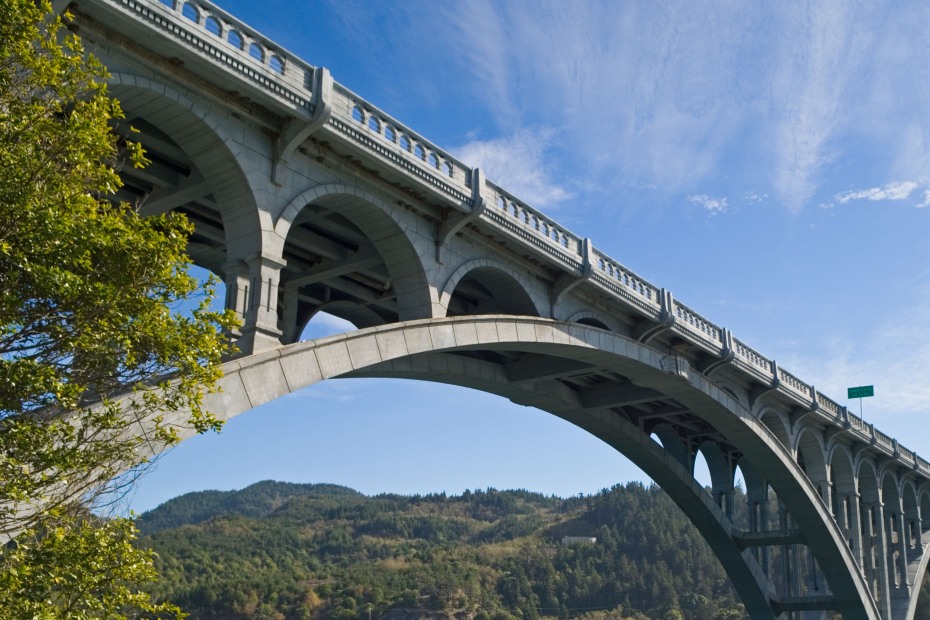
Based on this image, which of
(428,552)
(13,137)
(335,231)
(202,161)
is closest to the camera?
(13,137)

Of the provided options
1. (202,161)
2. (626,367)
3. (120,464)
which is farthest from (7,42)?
(626,367)

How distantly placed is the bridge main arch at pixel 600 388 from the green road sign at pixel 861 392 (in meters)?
10.4

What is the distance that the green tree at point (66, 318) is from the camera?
10.3 meters

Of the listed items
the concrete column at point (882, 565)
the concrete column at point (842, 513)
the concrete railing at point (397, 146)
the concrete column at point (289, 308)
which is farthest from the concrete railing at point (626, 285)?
the concrete column at point (882, 565)

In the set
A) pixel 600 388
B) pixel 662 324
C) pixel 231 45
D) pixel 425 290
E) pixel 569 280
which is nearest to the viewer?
pixel 231 45

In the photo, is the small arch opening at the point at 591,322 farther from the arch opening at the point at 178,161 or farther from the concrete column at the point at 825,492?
the concrete column at the point at 825,492

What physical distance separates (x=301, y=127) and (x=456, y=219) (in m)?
5.23

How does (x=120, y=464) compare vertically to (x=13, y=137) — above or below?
below

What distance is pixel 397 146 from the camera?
21.2m

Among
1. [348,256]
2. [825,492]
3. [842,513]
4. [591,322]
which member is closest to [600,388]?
[591,322]

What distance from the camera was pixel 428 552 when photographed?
626ft

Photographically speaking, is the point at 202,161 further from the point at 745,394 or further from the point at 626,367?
the point at 745,394

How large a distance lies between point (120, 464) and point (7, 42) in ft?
16.9

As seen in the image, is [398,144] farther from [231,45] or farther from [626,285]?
[626,285]
